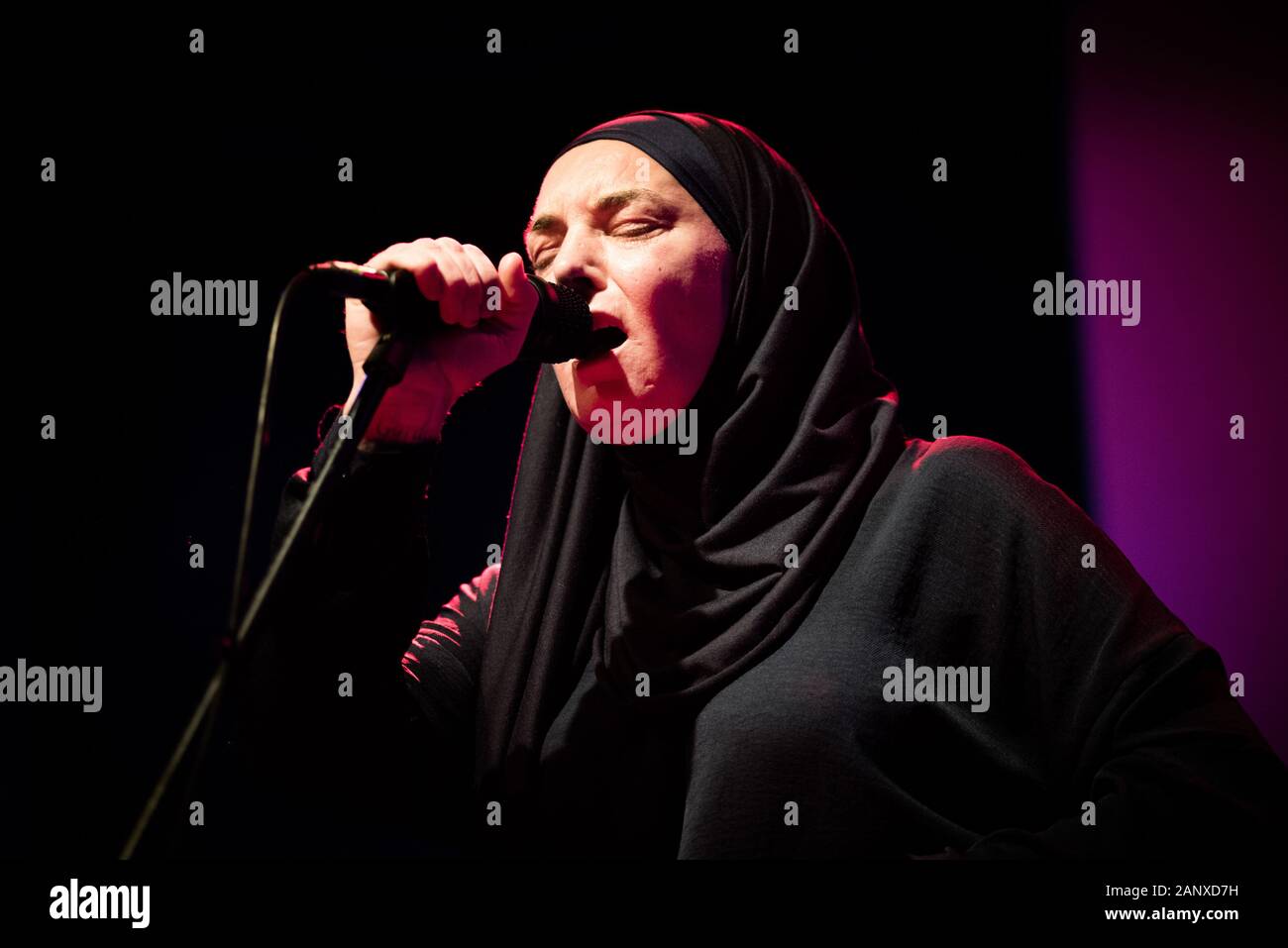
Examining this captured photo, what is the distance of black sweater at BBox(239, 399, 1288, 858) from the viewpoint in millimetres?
1219

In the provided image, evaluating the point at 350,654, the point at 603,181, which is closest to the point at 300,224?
the point at 603,181

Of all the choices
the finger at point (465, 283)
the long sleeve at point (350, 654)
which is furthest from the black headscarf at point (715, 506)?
the finger at point (465, 283)

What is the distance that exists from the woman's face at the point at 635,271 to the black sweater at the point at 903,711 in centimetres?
32

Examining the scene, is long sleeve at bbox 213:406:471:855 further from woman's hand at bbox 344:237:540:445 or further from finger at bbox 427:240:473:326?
finger at bbox 427:240:473:326

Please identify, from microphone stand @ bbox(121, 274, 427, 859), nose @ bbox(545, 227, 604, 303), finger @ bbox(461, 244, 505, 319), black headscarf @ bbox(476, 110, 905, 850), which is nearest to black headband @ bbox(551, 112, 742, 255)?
black headscarf @ bbox(476, 110, 905, 850)

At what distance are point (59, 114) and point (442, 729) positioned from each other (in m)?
1.48

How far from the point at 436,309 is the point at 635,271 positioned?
440 mm

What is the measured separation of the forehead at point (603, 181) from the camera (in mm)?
1567

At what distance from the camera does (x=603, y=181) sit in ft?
5.17

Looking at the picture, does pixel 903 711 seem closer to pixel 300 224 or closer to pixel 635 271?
pixel 635 271

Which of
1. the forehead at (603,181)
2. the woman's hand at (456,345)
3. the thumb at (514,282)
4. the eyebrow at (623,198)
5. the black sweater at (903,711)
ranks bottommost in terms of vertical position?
the black sweater at (903,711)

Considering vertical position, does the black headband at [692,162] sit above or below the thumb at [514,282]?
above

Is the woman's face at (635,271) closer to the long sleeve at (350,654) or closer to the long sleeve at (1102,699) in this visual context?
the long sleeve at (350,654)

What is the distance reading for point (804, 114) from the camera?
222 centimetres
